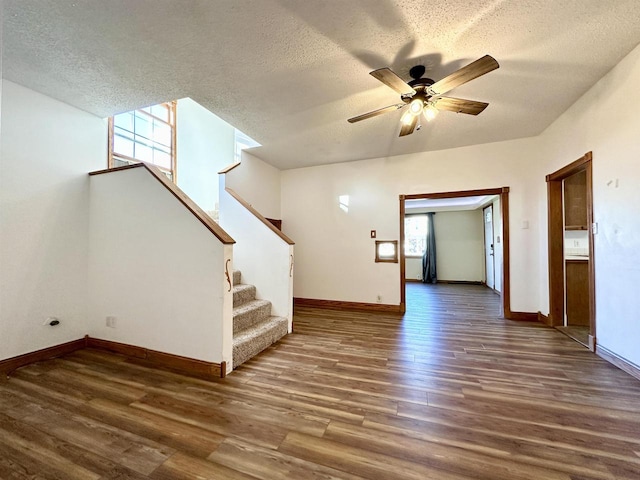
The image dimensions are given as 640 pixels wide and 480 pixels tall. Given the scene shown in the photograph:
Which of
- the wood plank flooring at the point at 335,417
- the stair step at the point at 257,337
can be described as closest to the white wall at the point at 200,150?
the stair step at the point at 257,337

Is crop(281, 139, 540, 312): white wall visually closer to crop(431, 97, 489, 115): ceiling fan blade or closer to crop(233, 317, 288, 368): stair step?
crop(233, 317, 288, 368): stair step

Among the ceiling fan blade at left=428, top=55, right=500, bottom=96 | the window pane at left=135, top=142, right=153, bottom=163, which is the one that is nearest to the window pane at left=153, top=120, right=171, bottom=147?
the window pane at left=135, top=142, right=153, bottom=163

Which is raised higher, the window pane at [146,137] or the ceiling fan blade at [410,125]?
the window pane at [146,137]

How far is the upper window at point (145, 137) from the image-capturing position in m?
3.63

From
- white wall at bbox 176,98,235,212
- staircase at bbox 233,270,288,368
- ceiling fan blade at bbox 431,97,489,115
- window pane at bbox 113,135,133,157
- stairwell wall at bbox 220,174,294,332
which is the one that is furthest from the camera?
white wall at bbox 176,98,235,212

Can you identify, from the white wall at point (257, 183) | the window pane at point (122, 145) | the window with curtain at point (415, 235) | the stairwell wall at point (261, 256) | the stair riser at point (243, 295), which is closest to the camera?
the stair riser at point (243, 295)

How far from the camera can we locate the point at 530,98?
8.91 ft

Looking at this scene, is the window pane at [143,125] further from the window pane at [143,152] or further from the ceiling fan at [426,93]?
the ceiling fan at [426,93]

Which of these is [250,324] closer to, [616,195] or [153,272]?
[153,272]

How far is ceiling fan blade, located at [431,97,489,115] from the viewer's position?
2.22 m

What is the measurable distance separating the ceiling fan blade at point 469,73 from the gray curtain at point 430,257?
21.6 ft

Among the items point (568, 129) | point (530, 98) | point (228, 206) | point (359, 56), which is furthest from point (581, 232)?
point (228, 206)

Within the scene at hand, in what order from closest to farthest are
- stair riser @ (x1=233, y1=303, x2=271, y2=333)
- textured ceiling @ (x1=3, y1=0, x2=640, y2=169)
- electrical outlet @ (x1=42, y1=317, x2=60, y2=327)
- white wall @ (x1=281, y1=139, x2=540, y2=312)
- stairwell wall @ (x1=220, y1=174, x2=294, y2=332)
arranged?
textured ceiling @ (x1=3, y1=0, x2=640, y2=169), electrical outlet @ (x1=42, y1=317, x2=60, y2=327), stair riser @ (x1=233, y1=303, x2=271, y2=333), stairwell wall @ (x1=220, y1=174, x2=294, y2=332), white wall @ (x1=281, y1=139, x2=540, y2=312)

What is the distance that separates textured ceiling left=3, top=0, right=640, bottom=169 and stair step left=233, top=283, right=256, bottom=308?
212 centimetres
